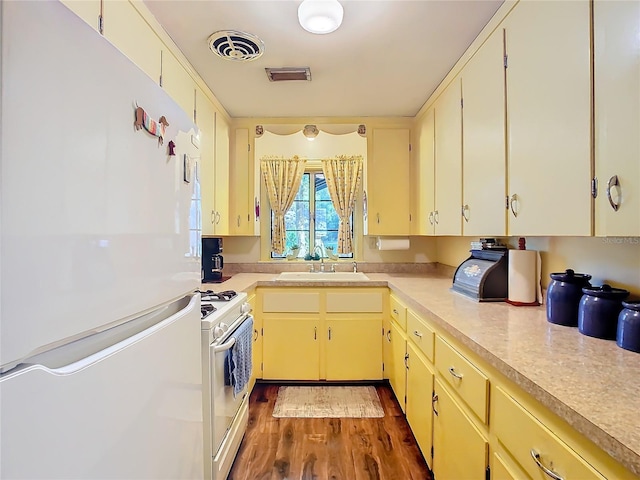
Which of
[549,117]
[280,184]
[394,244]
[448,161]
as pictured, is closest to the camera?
[549,117]

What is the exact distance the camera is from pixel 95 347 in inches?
24.6

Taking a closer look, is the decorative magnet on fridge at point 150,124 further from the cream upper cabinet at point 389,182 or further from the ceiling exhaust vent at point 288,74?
the cream upper cabinet at point 389,182

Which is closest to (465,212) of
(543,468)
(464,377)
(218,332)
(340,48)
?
(464,377)

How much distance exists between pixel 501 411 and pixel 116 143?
1211 mm

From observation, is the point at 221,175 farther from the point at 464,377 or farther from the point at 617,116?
the point at 617,116

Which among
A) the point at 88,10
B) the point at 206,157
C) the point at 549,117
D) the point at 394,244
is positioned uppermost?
the point at 88,10

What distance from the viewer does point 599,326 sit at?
3.63ft

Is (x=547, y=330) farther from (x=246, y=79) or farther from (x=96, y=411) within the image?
(x=246, y=79)

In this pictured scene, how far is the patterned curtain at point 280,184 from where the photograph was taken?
3.18 metres

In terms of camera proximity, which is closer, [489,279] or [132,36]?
[132,36]

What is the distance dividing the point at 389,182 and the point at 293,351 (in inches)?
65.8

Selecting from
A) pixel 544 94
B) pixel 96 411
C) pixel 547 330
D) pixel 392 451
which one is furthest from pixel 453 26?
pixel 392 451

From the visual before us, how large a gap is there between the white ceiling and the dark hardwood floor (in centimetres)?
227

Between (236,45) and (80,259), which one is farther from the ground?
(236,45)
